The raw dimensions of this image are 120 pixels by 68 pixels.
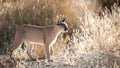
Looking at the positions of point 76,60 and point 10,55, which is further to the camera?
point 10,55

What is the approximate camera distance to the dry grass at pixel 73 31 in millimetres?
8438

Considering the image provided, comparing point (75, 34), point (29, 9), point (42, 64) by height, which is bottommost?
point (42, 64)

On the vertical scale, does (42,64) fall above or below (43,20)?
below

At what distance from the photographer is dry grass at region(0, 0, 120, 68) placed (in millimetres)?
8438

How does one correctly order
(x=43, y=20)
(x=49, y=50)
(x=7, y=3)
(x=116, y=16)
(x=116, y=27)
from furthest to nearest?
(x=7, y=3)
(x=43, y=20)
(x=116, y=16)
(x=116, y=27)
(x=49, y=50)

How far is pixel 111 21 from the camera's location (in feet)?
33.8

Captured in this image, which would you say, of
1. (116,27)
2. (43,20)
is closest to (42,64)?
(116,27)

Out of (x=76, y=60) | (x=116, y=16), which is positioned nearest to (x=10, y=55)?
(x=76, y=60)

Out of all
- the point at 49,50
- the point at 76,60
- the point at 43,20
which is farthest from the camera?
the point at 43,20

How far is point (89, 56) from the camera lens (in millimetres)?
8695

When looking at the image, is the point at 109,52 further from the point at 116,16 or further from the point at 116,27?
the point at 116,16

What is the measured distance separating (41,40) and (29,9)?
269cm

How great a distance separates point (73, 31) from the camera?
10633 mm

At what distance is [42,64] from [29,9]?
348cm
